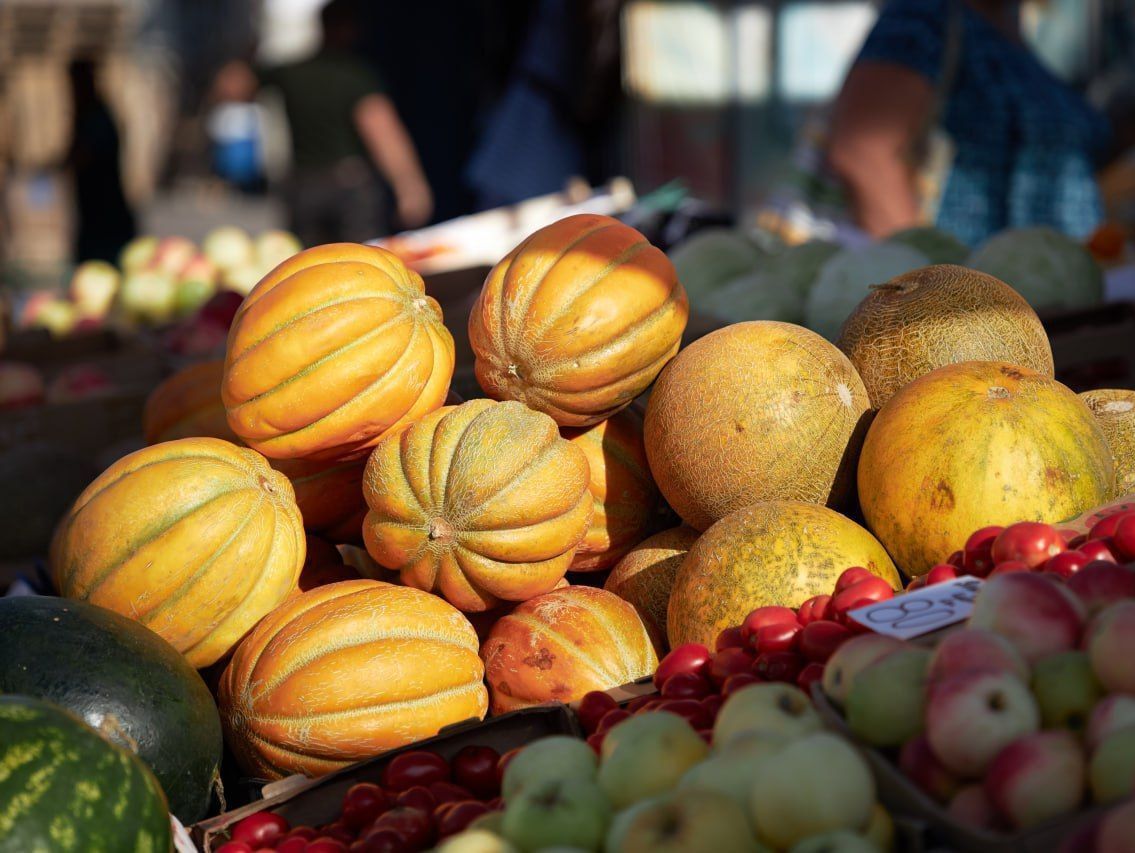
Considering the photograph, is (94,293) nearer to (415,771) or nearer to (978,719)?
(415,771)

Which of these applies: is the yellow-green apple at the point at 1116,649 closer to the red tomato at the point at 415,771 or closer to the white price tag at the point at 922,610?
the white price tag at the point at 922,610

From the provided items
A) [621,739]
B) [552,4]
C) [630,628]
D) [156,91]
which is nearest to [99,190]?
[552,4]

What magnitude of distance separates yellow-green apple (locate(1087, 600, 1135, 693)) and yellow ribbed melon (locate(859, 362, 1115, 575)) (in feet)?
2.30

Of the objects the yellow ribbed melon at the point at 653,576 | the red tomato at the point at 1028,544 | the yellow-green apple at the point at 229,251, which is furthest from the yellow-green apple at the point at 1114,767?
the yellow-green apple at the point at 229,251

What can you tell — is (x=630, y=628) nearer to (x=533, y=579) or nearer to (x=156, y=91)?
(x=533, y=579)

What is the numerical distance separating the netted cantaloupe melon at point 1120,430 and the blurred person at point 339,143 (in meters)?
6.90

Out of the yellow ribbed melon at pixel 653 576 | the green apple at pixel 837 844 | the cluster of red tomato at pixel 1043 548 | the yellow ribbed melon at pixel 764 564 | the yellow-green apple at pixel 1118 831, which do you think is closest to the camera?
the yellow-green apple at pixel 1118 831

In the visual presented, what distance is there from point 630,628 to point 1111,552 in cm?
91

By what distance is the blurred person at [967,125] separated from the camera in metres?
4.66

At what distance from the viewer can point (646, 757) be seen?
4.88 feet

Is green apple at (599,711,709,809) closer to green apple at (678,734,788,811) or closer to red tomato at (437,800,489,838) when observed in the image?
green apple at (678,734,788,811)

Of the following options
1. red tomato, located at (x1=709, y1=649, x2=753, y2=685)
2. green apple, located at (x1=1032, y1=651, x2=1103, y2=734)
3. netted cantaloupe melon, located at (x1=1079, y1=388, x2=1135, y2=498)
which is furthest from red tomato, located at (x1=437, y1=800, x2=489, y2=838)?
netted cantaloupe melon, located at (x1=1079, y1=388, x2=1135, y2=498)

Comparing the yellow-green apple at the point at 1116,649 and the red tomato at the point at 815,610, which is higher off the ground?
the yellow-green apple at the point at 1116,649

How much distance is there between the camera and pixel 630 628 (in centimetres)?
232
